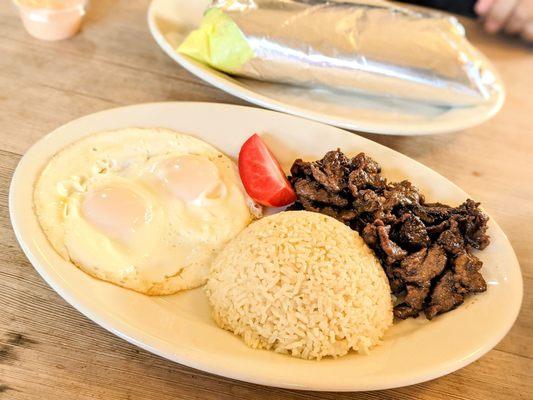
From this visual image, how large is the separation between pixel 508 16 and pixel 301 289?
2201 mm

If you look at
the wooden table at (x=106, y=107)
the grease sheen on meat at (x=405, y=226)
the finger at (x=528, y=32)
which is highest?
the finger at (x=528, y=32)

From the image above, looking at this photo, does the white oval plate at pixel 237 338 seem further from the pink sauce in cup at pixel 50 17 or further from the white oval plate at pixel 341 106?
the pink sauce in cup at pixel 50 17

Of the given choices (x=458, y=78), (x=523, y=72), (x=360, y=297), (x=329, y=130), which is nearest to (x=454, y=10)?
(x=523, y=72)

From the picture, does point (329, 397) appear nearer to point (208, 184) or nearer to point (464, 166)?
point (208, 184)

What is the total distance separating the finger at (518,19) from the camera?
9.15 feet

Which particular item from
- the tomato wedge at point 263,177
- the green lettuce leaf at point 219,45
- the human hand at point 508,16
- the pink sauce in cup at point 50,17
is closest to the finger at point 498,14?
the human hand at point 508,16

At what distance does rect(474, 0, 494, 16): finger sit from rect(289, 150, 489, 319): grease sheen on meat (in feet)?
5.31

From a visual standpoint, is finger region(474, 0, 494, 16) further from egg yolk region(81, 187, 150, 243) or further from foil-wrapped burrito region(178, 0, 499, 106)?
egg yolk region(81, 187, 150, 243)

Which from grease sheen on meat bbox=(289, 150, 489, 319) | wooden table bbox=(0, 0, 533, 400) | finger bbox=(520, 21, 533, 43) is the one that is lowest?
wooden table bbox=(0, 0, 533, 400)

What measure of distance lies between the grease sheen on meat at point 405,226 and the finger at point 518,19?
1.62 meters

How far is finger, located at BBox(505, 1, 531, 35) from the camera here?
2.79 meters

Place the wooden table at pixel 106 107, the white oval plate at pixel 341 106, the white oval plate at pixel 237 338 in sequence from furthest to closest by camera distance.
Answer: the white oval plate at pixel 341 106
the wooden table at pixel 106 107
the white oval plate at pixel 237 338

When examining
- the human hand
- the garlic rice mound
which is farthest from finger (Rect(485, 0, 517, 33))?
the garlic rice mound

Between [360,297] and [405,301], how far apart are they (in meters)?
0.17
